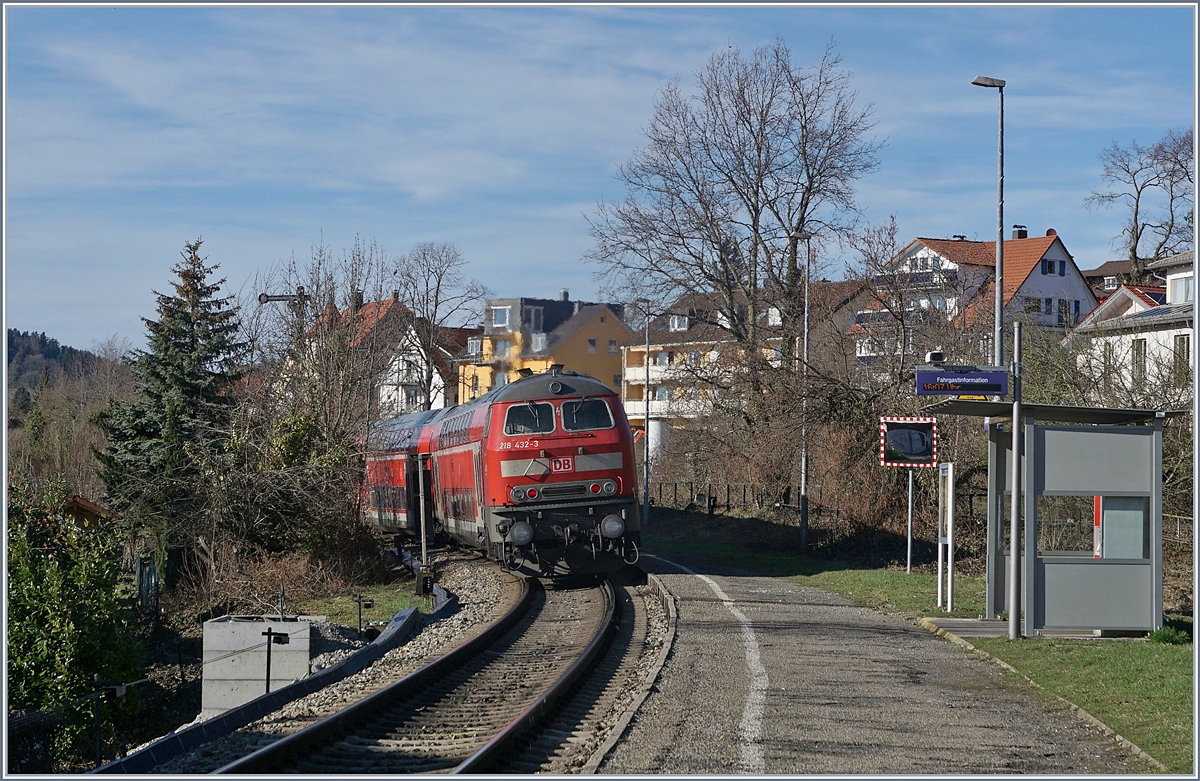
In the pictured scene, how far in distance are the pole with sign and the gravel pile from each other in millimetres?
6605

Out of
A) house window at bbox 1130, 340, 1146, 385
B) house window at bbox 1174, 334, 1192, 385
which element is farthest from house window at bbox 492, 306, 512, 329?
house window at bbox 1174, 334, 1192, 385

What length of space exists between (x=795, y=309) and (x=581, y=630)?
20905mm

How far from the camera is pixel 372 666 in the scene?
12281 millimetres

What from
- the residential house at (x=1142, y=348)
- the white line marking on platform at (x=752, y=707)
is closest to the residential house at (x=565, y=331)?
the residential house at (x=1142, y=348)

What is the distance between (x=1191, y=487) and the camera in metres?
20.8

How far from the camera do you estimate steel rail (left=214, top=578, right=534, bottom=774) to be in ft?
24.2

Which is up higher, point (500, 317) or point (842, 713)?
point (500, 317)

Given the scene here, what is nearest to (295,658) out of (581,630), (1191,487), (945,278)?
(581,630)

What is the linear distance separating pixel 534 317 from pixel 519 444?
58.4 m

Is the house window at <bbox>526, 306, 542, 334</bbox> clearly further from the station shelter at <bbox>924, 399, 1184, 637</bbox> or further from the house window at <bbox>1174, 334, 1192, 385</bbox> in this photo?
the station shelter at <bbox>924, 399, 1184, 637</bbox>

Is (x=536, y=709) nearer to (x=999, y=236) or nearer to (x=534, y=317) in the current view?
(x=999, y=236)

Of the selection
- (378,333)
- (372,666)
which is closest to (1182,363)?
(372,666)

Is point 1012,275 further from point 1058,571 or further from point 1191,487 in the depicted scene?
point 1058,571

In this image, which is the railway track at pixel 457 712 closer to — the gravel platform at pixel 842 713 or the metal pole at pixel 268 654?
the gravel platform at pixel 842 713
